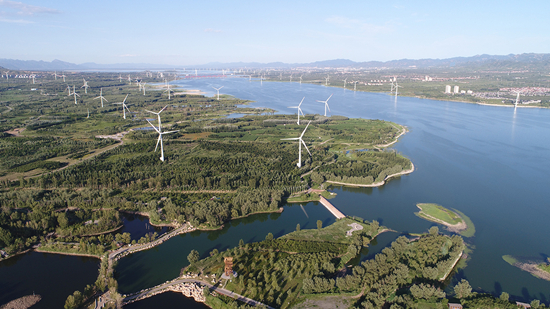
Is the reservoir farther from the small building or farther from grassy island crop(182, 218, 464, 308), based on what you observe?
the small building

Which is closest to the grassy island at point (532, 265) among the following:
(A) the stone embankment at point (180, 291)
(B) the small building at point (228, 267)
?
(B) the small building at point (228, 267)

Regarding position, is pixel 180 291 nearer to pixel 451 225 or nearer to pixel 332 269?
pixel 332 269

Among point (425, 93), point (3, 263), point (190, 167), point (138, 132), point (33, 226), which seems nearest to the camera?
point (3, 263)

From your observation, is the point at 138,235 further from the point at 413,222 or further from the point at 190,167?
the point at 413,222

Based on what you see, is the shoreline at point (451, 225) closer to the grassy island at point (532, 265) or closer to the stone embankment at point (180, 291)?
the grassy island at point (532, 265)

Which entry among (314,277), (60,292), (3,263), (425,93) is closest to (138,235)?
(60,292)
